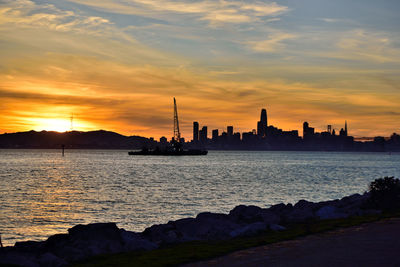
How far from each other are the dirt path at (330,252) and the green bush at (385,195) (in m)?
11.1

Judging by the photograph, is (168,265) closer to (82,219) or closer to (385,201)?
(385,201)

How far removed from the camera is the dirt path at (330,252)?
44.3 feet

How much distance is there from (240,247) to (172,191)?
156ft

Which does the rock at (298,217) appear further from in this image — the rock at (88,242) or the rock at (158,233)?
the rock at (88,242)

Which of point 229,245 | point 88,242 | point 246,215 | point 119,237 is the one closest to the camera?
point 229,245

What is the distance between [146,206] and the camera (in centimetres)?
4759

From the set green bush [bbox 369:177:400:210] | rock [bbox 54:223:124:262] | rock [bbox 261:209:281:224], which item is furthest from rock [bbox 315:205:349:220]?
rock [bbox 54:223:124:262]

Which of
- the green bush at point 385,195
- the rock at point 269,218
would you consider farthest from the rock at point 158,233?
the green bush at point 385,195

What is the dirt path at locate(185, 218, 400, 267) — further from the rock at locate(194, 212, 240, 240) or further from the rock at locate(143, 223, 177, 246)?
the rock at locate(143, 223, 177, 246)

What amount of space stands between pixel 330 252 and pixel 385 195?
1676 cm

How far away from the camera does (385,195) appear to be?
29.8m

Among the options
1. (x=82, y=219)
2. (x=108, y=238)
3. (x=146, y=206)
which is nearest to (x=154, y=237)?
(x=108, y=238)

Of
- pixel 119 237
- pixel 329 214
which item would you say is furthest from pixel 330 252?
pixel 329 214

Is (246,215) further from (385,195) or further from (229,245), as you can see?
(229,245)
